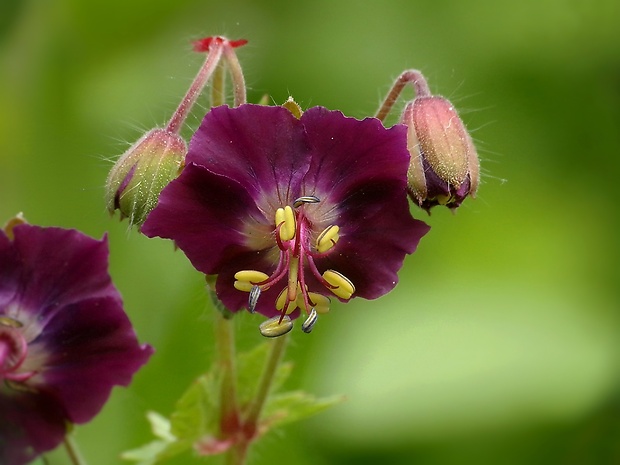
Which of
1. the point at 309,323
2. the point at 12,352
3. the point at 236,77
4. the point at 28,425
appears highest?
the point at 236,77

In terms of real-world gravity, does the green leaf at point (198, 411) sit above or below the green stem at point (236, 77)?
below

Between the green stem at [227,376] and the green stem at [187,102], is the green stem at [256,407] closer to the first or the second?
the green stem at [227,376]

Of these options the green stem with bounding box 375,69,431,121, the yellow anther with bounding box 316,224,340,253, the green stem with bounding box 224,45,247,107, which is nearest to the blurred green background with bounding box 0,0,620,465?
the green stem with bounding box 224,45,247,107

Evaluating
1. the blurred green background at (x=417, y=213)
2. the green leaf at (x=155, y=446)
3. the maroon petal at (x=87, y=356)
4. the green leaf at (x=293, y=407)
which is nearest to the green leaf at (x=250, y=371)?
the green leaf at (x=293, y=407)

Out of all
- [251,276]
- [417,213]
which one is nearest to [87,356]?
[251,276]

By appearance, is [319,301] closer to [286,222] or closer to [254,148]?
[286,222]

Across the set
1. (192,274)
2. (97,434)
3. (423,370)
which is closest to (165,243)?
(192,274)

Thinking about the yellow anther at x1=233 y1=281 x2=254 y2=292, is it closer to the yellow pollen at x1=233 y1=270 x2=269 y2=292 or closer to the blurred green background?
the yellow pollen at x1=233 y1=270 x2=269 y2=292
